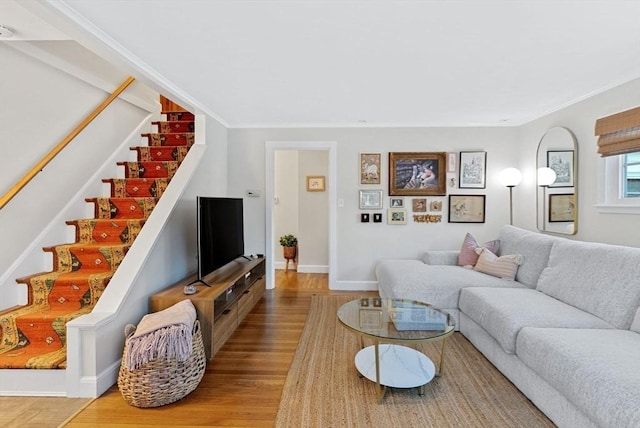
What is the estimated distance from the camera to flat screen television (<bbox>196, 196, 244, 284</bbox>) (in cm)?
268

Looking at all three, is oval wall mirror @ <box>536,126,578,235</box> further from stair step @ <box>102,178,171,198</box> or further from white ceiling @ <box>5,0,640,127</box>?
stair step @ <box>102,178,171,198</box>

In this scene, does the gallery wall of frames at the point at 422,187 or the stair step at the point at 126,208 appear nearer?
the stair step at the point at 126,208

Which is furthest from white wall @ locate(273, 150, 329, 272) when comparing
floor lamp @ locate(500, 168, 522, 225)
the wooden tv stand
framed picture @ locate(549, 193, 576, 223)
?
framed picture @ locate(549, 193, 576, 223)

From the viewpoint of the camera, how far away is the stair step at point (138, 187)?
341 centimetres

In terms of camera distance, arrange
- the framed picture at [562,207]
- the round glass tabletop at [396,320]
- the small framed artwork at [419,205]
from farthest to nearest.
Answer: the small framed artwork at [419,205]
the framed picture at [562,207]
the round glass tabletop at [396,320]

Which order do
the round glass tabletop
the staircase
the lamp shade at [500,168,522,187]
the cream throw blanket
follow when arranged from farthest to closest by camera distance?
the lamp shade at [500,168,522,187], the staircase, the round glass tabletop, the cream throw blanket

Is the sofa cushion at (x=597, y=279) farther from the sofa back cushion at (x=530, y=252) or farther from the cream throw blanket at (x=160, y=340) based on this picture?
the cream throw blanket at (x=160, y=340)

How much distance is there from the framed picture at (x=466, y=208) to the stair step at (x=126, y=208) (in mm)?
3733

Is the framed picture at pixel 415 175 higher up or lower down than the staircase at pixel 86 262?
higher up

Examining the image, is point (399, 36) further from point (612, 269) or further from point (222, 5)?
point (612, 269)

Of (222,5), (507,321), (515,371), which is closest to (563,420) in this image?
(515,371)

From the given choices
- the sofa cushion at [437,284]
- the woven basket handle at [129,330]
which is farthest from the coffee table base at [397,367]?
the woven basket handle at [129,330]

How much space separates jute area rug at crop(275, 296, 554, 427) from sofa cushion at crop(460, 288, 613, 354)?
30cm

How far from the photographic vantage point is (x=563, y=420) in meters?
1.67
